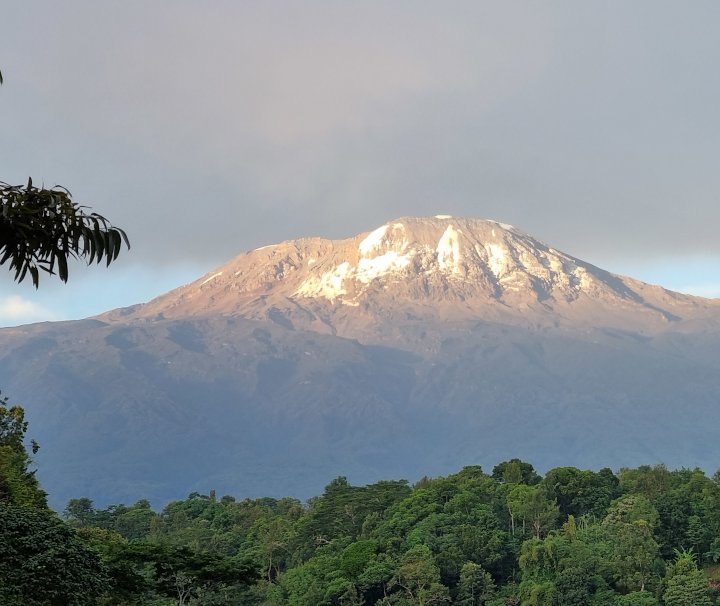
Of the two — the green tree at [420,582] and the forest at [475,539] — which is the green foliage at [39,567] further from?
the green tree at [420,582]

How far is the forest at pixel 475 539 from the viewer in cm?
8738

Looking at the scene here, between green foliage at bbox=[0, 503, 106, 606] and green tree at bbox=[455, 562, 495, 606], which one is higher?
green foliage at bbox=[0, 503, 106, 606]

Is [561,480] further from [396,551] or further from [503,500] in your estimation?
[396,551]

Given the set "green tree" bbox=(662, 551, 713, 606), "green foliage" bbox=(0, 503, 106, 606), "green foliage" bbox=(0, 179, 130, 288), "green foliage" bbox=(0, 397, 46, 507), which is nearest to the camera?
"green foliage" bbox=(0, 179, 130, 288)

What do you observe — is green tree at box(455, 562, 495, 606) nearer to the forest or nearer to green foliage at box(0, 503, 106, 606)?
the forest

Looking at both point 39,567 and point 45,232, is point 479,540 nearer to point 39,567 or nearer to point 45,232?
point 39,567

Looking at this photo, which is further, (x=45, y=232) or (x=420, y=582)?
(x=420, y=582)

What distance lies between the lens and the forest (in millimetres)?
87375

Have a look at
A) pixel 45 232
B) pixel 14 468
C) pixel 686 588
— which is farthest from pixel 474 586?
pixel 45 232

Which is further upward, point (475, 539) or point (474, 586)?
point (475, 539)

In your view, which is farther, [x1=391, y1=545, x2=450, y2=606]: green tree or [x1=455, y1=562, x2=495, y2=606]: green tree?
[x1=455, y1=562, x2=495, y2=606]: green tree

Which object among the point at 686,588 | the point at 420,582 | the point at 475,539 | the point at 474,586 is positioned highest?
the point at 475,539

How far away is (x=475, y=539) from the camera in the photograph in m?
97.2

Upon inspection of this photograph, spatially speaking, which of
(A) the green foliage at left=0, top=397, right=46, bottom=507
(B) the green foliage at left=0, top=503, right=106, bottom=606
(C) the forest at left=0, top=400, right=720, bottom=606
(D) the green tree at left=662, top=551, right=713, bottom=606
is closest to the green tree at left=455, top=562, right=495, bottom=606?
(C) the forest at left=0, top=400, right=720, bottom=606
